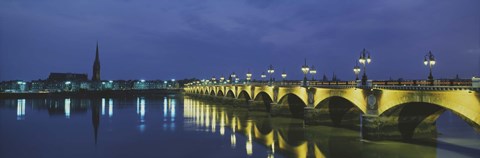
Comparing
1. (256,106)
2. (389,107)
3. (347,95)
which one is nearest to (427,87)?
(389,107)

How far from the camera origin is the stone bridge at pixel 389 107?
22.6 metres

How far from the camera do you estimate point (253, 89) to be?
67.0m

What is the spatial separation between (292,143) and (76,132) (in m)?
22.1

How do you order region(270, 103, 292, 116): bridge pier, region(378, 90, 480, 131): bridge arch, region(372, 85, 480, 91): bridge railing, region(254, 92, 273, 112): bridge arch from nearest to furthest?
region(378, 90, 480, 131): bridge arch < region(372, 85, 480, 91): bridge railing < region(270, 103, 292, 116): bridge pier < region(254, 92, 273, 112): bridge arch

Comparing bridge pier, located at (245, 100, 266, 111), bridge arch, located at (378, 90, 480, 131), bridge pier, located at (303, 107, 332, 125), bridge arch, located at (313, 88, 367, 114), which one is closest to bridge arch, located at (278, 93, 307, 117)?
bridge pier, located at (245, 100, 266, 111)

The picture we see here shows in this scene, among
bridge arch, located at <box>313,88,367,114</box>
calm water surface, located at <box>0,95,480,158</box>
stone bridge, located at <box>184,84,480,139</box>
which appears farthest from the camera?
bridge arch, located at <box>313,88,367,114</box>

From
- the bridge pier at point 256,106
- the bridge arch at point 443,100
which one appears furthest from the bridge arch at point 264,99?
the bridge arch at point 443,100

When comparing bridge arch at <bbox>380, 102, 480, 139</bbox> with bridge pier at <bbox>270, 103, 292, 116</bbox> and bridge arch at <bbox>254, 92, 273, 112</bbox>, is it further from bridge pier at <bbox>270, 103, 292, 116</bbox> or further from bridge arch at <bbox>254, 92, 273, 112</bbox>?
bridge arch at <bbox>254, 92, 273, 112</bbox>

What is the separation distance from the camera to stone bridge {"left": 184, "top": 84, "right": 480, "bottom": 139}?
2258 centimetres

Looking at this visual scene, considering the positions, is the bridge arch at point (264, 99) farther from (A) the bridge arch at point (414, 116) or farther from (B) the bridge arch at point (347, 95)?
(A) the bridge arch at point (414, 116)

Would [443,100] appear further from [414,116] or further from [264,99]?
[264,99]

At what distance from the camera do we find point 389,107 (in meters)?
28.0

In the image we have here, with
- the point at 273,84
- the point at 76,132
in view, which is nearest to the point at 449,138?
the point at 273,84

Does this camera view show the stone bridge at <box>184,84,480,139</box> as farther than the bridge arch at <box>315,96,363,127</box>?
No
